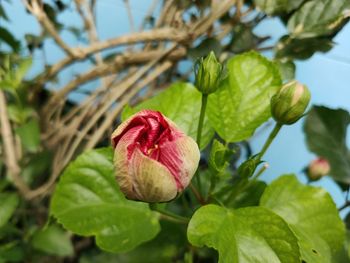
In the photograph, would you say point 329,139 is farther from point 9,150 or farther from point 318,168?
point 9,150

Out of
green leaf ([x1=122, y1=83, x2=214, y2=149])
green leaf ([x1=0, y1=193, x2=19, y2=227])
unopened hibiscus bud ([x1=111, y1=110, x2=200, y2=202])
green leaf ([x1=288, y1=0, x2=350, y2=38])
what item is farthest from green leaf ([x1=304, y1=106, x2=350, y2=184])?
green leaf ([x1=0, y1=193, x2=19, y2=227])

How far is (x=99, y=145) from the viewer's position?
98 cm

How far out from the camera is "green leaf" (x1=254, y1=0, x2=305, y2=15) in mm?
694

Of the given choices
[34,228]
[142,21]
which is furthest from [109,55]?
[34,228]

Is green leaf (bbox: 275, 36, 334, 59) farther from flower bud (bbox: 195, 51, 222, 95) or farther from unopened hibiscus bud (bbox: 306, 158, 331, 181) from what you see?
flower bud (bbox: 195, 51, 222, 95)

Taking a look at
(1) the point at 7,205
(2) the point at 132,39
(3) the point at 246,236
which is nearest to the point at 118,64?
(2) the point at 132,39

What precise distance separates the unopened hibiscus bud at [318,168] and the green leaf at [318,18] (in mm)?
197

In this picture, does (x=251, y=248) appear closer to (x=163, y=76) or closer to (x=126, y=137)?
(x=126, y=137)

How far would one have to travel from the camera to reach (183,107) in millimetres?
608

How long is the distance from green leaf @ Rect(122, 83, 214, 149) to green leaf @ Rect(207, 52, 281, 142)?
0.02 m

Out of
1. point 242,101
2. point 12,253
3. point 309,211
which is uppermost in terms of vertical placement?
point 242,101

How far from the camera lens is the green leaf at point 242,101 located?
0.57 metres

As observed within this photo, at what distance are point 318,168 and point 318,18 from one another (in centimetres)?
23

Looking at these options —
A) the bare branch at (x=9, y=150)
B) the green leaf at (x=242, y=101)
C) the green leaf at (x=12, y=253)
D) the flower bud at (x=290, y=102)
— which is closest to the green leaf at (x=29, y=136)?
the bare branch at (x=9, y=150)
